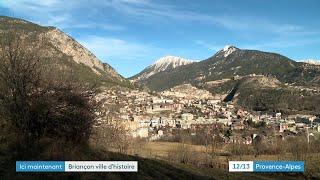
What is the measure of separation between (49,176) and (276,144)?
64.3m

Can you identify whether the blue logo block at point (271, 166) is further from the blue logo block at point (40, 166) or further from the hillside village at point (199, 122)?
the hillside village at point (199, 122)

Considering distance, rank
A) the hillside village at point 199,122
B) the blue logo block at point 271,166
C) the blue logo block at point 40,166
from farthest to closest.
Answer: the hillside village at point 199,122 < the blue logo block at point 271,166 < the blue logo block at point 40,166

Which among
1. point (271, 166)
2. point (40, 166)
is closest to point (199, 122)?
point (271, 166)

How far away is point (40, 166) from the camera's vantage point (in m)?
10.6

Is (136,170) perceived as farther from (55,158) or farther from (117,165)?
(55,158)

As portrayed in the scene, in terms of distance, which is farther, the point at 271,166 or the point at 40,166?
the point at 271,166

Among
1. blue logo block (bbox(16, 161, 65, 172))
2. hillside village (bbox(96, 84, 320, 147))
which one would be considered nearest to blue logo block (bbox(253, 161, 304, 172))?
blue logo block (bbox(16, 161, 65, 172))

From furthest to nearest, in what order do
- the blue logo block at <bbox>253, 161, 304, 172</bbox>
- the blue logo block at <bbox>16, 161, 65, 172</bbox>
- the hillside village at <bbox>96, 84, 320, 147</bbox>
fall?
1. the hillside village at <bbox>96, 84, 320, 147</bbox>
2. the blue logo block at <bbox>253, 161, 304, 172</bbox>
3. the blue logo block at <bbox>16, 161, 65, 172</bbox>

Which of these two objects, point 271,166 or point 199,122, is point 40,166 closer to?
point 271,166

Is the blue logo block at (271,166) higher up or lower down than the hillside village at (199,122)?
lower down

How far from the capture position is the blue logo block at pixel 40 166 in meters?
10.4

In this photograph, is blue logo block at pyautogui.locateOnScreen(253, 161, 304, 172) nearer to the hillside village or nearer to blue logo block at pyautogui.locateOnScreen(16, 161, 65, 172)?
blue logo block at pyautogui.locateOnScreen(16, 161, 65, 172)

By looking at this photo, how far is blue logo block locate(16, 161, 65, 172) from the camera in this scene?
1036cm

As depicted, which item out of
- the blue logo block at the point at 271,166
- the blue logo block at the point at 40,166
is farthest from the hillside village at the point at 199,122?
the blue logo block at the point at 40,166
